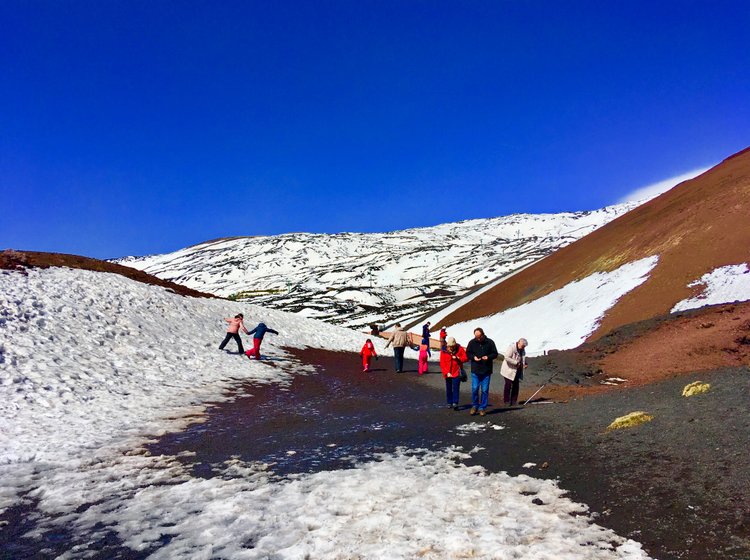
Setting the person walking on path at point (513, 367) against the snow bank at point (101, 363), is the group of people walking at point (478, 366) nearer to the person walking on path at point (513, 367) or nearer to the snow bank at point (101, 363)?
the person walking on path at point (513, 367)

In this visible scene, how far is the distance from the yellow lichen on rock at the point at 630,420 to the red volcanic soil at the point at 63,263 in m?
29.4

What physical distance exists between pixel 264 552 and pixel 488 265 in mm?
164567

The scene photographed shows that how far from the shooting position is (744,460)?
304 inches

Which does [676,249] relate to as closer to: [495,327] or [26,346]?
[495,327]

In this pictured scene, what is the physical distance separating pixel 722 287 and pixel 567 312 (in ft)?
37.1

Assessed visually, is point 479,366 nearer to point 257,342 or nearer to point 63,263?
point 257,342

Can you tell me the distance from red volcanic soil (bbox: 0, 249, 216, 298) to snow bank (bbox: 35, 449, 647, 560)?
2474 centimetres

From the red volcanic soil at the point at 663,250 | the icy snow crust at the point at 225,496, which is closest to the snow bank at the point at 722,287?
the red volcanic soil at the point at 663,250

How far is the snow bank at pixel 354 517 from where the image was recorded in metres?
5.80

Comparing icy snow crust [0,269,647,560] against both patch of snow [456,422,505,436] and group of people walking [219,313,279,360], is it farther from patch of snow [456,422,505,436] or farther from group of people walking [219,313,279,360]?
group of people walking [219,313,279,360]

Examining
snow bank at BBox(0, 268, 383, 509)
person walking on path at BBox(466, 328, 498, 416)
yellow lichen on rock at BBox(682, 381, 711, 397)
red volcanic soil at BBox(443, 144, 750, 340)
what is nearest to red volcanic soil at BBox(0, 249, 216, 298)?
snow bank at BBox(0, 268, 383, 509)

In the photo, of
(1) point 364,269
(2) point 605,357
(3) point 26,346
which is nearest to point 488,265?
(1) point 364,269

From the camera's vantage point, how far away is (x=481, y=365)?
14.0m

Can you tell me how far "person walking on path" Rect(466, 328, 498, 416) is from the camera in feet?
45.7
